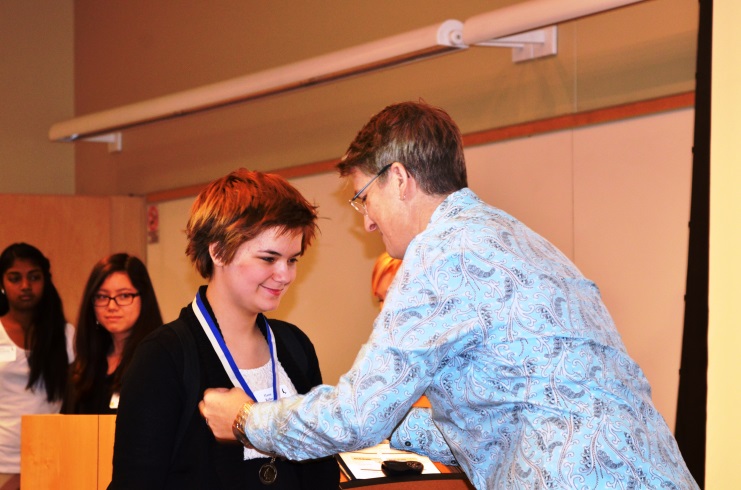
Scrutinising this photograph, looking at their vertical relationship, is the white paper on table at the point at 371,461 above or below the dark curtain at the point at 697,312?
below

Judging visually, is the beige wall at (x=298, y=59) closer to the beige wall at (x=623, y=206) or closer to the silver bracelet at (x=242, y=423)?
the beige wall at (x=623, y=206)

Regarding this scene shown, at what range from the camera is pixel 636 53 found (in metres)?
3.71

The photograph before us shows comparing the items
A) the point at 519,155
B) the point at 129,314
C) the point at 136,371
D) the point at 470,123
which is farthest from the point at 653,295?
the point at 136,371

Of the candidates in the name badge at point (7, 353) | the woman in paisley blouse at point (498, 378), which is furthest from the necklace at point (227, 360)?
the name badge at point (7, 353)

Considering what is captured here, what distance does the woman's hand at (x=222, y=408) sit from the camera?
1829 mm

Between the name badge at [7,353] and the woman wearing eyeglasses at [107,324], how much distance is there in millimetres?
690

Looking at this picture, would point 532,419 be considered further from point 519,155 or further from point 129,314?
point 519,155

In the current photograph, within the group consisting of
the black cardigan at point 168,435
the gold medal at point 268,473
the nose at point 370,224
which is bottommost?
the gold medal at point 268,473

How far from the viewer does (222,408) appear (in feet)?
6.03

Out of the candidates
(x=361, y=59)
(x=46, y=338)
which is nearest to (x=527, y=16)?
(x=361, y=59)

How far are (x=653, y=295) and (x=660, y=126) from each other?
24.4 inches

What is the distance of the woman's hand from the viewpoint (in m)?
1.83

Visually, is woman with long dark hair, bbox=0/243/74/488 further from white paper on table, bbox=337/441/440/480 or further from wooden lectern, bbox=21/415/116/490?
white paper on table, bbox=337/441/440/480

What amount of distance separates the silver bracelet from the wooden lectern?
1139mm
